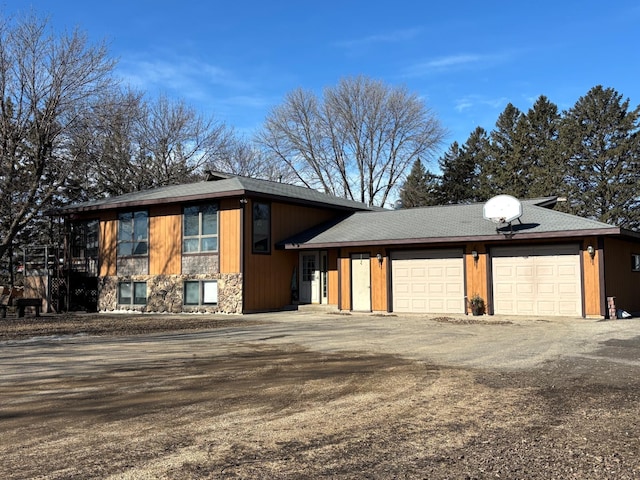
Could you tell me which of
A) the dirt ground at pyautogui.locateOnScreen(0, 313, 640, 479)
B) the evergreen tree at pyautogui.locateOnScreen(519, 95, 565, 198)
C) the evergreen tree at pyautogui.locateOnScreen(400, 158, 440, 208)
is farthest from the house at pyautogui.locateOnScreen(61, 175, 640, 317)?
the evergreen tree at pyautogui.locateOnScreen(400, 158, 440, 208)

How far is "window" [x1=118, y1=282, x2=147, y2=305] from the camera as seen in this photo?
817 inches

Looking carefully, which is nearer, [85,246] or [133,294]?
[133,294]

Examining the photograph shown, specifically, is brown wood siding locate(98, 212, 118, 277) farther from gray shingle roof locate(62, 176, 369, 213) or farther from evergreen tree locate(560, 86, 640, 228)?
evergreen tree locate(560, 86, 640, 228)

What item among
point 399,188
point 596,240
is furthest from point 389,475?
point 399,188

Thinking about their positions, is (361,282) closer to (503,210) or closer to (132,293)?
(503,210)

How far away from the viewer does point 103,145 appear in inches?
1108

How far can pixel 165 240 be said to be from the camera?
20125 mm

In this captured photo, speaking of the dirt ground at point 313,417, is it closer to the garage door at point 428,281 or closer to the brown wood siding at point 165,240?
the garage door at point 428,281

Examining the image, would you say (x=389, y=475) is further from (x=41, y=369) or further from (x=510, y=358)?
(x=41, y=369)

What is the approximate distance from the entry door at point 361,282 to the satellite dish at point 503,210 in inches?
170

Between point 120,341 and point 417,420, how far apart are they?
26.0 feet

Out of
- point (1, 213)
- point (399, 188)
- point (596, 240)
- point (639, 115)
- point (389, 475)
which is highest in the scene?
point (639, 115)

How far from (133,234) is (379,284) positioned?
31.6 ft

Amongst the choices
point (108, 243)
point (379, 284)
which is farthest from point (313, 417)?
point (108, 243)
